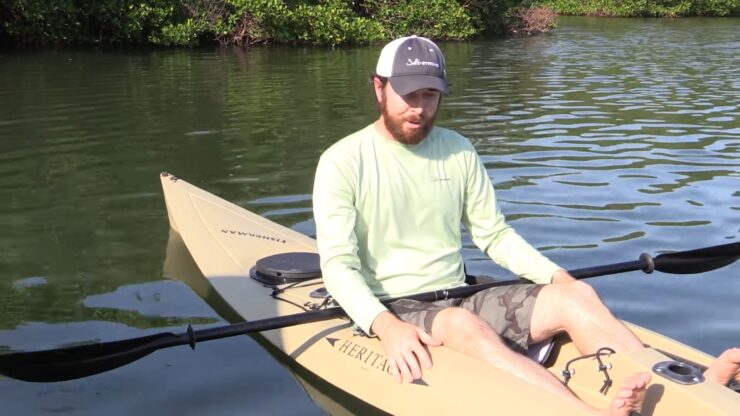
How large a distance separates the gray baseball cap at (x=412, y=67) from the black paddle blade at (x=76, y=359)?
146 cm

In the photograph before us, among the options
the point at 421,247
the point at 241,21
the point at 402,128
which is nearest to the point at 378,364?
the point at 421,247

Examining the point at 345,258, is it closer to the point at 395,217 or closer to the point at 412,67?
the point at 395,217

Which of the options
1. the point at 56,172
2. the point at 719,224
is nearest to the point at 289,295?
the point at 719,224

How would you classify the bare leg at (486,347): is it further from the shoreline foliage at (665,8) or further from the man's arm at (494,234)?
the shoreline foliage at (665,8)

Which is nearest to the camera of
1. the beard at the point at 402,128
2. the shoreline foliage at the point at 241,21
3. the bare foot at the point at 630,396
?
the bare foot at the point at 630,396

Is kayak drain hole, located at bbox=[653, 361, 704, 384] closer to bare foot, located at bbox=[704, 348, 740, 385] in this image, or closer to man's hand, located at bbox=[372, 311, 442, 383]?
bare foot, located at bbox=[704, 348, 740, 385]

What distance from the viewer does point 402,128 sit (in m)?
3.56

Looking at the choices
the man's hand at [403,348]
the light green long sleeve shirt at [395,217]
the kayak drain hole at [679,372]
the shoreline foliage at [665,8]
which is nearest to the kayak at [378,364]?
the kayak drain hole at [679,372]

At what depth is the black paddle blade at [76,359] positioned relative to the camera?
3.58m

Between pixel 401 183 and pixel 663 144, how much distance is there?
675 cm

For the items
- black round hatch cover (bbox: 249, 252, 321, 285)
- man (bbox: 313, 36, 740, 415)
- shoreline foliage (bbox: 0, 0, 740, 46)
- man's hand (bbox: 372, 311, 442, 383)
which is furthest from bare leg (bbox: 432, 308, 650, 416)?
shoreline foliage (bbox: 0, 0, 740, 46)

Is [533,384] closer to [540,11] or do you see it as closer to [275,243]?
[275,243]

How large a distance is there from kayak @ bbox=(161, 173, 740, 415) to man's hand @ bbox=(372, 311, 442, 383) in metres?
0.11

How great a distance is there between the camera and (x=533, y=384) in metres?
3.12
